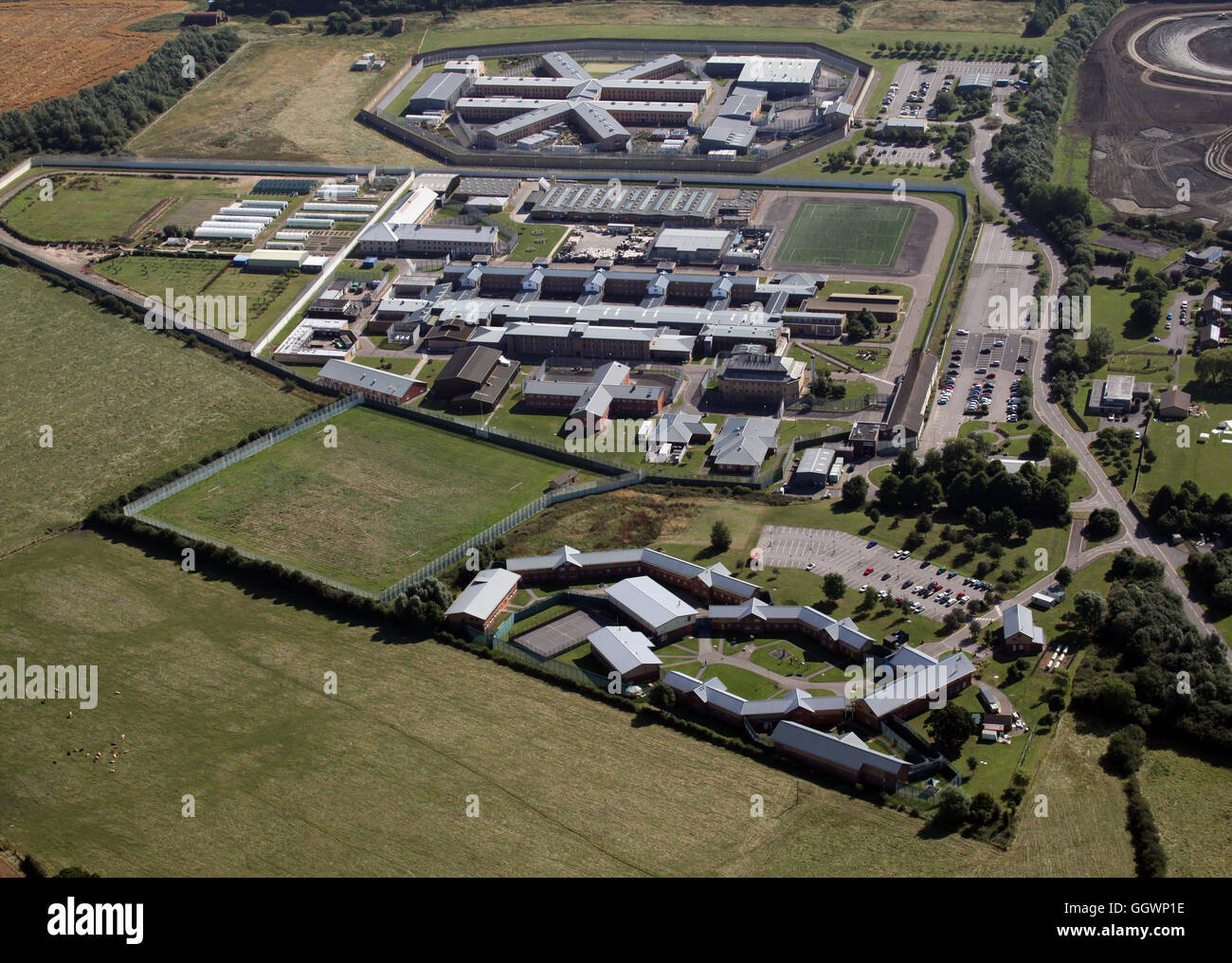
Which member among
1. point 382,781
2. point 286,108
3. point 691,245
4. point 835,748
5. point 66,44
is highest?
point 66,44

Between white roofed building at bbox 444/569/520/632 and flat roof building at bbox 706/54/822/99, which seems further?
flat roof building at bbox 706/54/822/99

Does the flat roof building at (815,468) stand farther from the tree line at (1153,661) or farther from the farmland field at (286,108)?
the farmland field at (286,108)

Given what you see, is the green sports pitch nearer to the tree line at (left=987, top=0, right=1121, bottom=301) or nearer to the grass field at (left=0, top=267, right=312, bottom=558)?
the tree line at (left=987, top=0, right=1121, bottom=301)

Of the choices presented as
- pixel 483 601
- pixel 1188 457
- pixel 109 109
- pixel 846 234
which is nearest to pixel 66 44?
pixel 109 109

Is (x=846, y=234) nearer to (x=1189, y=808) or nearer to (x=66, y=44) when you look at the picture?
(x=1189, y=808)

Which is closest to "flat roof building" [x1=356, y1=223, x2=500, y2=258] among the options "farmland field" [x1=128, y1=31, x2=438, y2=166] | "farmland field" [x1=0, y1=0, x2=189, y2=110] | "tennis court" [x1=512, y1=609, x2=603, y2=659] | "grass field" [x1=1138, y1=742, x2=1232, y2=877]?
"farmland field" [x1=128, y1=31, x2=438, y2=166]

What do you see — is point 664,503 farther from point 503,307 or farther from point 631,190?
point 631,190

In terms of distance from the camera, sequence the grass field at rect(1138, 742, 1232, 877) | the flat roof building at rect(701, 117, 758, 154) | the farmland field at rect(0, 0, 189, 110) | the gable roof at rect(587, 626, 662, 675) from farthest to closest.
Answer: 1. the farmland field at rect(0, 0, 189, 110)
2. the flat roof building at rect(701, 117, 758, 154)
3. the gable roof at rect(587, 626, 662, 675)
4. the grass field at rect(1138, 742, 1232, 877)

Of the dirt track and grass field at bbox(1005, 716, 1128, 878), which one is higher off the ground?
the dirt track
